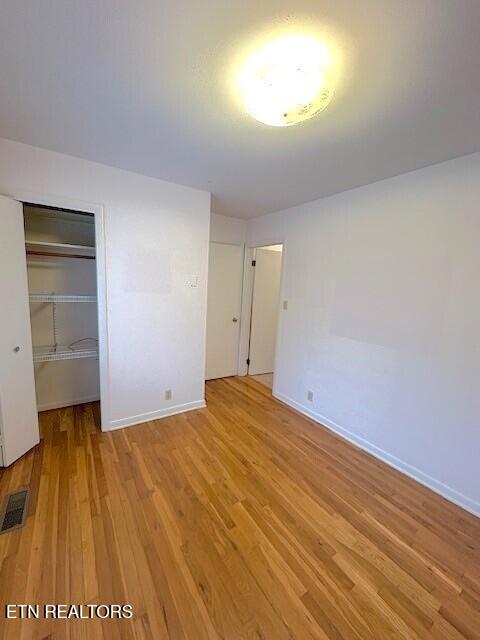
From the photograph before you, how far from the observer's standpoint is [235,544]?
150 centimetres

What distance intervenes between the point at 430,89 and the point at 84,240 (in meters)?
3.09

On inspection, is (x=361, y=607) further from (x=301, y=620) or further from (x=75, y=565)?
(x=75, y=565)

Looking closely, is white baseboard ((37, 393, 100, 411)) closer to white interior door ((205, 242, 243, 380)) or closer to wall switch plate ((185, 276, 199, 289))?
white interior door ((205, 242, 243, 380))

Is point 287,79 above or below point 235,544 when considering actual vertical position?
above

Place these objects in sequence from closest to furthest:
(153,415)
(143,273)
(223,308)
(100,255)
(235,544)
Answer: (235,544), (100,255), (143,273), (153,415), (223,308)

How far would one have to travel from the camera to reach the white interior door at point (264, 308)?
165 inches

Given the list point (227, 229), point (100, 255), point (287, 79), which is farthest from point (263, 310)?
point (287, 79)

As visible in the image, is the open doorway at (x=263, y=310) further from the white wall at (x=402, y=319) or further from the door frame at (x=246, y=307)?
the white wall at (x=402, y=319)

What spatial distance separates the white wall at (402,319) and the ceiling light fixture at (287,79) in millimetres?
1346

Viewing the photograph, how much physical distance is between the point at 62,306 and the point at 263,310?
107 inches

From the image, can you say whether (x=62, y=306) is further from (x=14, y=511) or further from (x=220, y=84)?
(x=220, y=84)

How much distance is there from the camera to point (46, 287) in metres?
2.73

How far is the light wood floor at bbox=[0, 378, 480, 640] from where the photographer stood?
1.18m

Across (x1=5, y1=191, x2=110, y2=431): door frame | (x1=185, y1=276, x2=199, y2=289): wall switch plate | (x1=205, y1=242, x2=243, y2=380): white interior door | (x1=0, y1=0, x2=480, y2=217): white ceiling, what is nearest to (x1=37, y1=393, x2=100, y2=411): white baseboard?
(x1=5, y1=191, x2=110, y2=431): door frame
